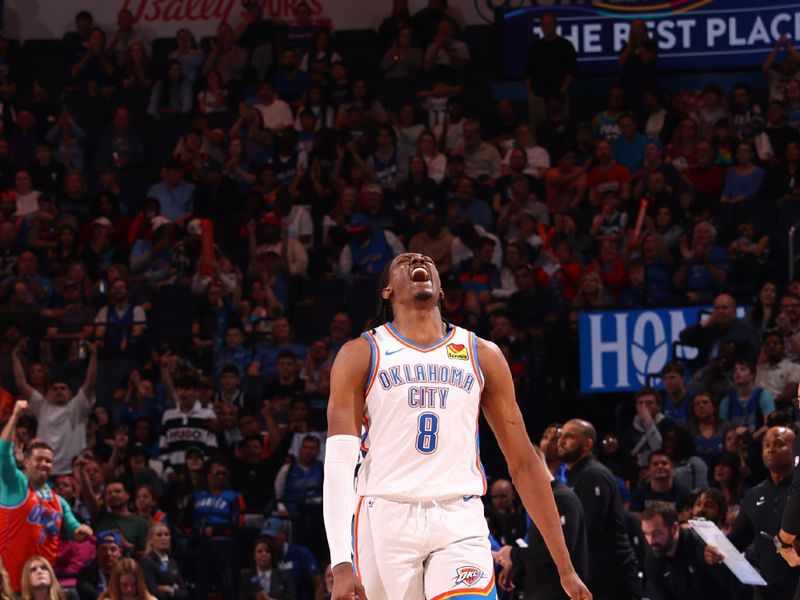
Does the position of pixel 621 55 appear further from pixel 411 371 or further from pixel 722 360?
pixel 411 371

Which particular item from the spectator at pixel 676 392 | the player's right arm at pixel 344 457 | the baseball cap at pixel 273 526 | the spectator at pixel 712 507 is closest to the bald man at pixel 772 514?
the spectator at pixel 712 507

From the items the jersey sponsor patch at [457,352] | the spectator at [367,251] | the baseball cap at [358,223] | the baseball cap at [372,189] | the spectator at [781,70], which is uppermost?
the spectator at [781,70]

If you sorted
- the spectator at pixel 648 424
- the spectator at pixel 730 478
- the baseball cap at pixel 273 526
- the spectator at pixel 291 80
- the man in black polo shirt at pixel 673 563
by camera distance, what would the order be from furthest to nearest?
the spectator at pixel 291 80 → the baseball cap at pixel 273 526 → the spectator at pixel 648 424 → the spectator at pixel 730 478 → the man in black polo shirt at pixel 673 563

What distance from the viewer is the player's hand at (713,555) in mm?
8570

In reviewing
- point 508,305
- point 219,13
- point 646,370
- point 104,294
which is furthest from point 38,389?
point 219,13

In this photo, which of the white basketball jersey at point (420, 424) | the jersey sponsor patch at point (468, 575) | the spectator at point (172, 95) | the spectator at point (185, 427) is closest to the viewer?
the jersey sponsor patch at point (468, 575)

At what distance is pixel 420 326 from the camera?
18.8ft

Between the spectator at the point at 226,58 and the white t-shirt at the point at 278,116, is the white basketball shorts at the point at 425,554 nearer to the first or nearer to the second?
the white t-shirt at the point at 278,116

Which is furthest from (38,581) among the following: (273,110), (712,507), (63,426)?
(273,110)

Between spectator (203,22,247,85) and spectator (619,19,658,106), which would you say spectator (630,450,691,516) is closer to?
spectator (619,19,658,106)

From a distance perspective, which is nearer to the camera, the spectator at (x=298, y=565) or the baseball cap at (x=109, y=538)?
the baseball cap at (x=109, y=538)

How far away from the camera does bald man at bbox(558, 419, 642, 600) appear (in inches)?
339

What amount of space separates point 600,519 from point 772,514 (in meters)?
0.97

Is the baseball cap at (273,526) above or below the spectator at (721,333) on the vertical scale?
below
